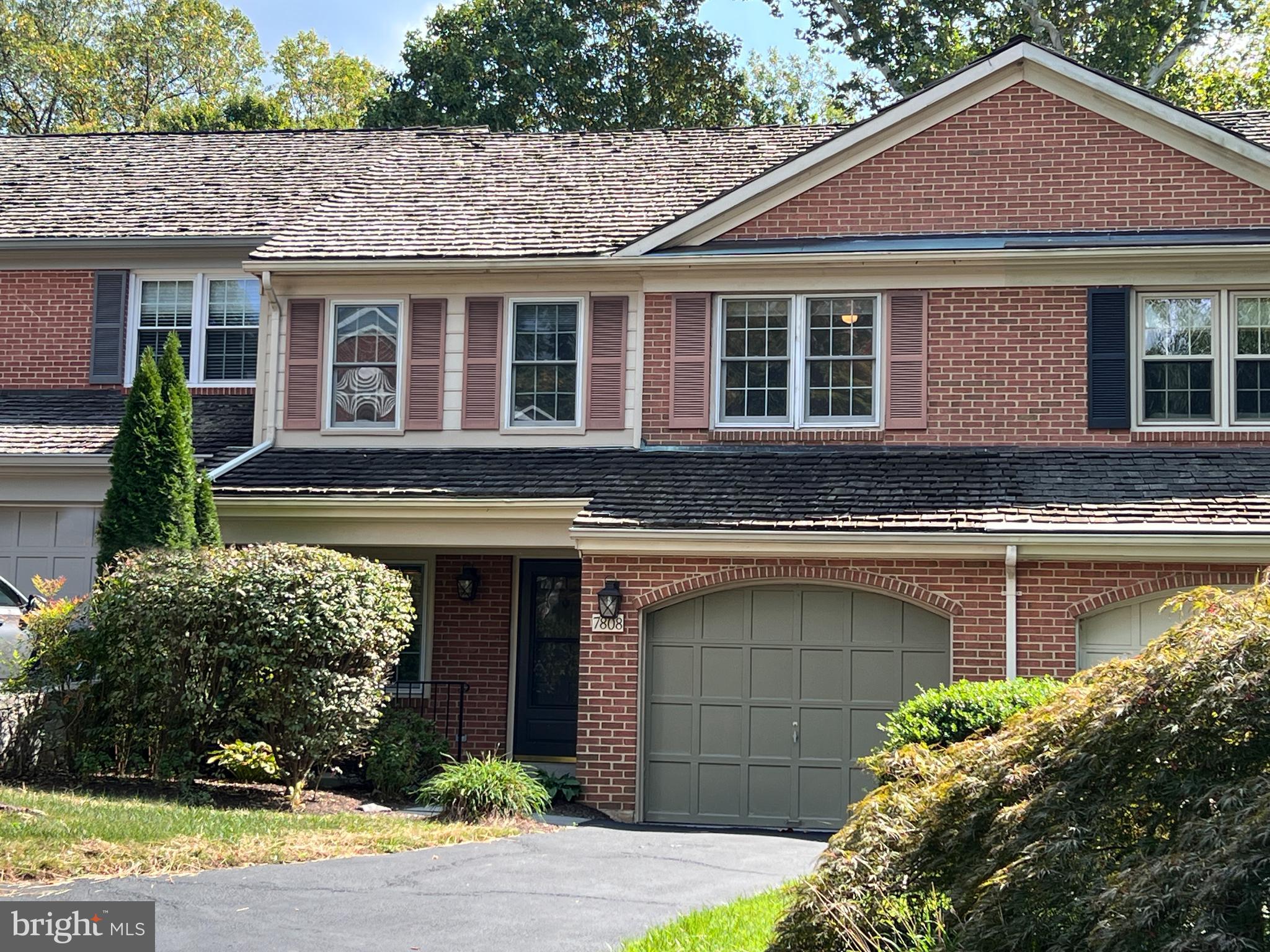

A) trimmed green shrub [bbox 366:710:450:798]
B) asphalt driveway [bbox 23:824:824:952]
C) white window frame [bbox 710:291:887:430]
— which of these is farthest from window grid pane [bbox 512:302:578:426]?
asphalt driveway [bbox 23:824:824:952]

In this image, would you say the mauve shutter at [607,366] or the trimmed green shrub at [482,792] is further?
the mauve shutter at [607,366]

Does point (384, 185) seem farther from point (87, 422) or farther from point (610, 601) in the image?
point (610, 601)

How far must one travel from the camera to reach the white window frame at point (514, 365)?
1551 centimetres

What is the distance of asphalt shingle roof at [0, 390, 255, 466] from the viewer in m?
15.7

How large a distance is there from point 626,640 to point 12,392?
28.4 feet

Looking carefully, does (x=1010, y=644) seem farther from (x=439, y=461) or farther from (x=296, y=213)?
(x=296, y=213)

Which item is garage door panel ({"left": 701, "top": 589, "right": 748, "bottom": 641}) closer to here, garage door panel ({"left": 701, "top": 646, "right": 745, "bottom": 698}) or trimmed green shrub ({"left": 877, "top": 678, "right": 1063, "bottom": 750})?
garage door panel ({"left": 701, "top": 646, "right": 745, "bottom": 698})

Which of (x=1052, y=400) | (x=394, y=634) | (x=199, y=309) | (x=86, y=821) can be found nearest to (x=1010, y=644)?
(x=1052, y=400)

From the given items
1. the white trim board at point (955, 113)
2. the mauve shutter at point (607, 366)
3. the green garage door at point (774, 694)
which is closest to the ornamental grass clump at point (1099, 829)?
the green garage door at point (774, 694)

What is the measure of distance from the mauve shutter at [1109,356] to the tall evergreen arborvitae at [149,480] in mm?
8863

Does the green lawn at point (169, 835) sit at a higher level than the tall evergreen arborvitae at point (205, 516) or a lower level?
lower

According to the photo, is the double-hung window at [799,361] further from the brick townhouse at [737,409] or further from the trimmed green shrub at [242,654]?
the trimmed green shrub at [242,654]

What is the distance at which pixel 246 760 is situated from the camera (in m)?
11.9

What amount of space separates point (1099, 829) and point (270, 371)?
41.1 feet
